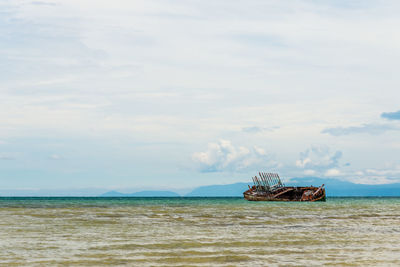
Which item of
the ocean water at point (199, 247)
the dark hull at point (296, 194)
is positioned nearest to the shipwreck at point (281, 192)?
the dark hull at point (296, 194)

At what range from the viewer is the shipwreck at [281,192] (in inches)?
3834

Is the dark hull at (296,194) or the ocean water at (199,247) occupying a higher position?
the dark hull at (296,194)

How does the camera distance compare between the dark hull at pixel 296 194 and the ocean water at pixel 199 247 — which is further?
the dark hull at pixel 296 194

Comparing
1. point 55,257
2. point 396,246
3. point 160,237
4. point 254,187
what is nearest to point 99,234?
point 160,237

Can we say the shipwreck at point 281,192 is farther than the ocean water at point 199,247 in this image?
Yes

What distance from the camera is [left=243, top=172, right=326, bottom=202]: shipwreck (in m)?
97.4

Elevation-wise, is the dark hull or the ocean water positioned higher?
the dark hull

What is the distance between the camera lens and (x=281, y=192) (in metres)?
99.4

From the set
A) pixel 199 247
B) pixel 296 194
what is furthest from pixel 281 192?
pixel 199 247

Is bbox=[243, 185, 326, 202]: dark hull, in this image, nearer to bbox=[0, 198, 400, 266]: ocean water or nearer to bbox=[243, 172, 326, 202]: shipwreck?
bbox=[243, 172, 326, 202]: shipwreck

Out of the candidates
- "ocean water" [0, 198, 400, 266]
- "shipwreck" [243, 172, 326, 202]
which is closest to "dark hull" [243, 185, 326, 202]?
"shipwreck" [243, 172, 326, 202]

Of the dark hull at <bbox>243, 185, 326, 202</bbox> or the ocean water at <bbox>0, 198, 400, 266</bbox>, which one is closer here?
the ocean water at <bbox>0, 198, 400, 266</bbox>

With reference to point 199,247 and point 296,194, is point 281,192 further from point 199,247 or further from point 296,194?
point 199,247

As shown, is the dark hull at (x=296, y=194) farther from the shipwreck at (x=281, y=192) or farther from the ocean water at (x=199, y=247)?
the ocean water at (x=199, y=247)
